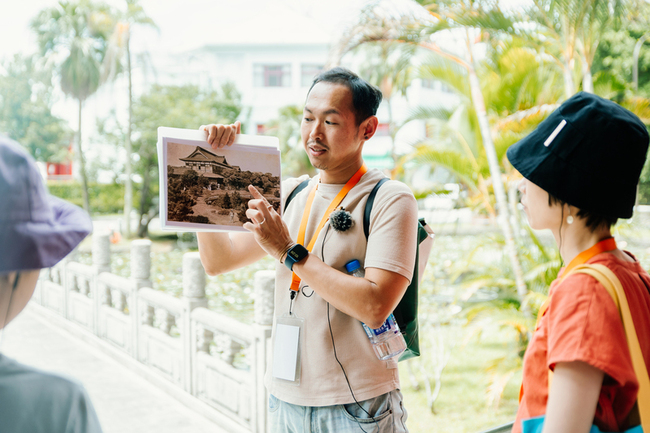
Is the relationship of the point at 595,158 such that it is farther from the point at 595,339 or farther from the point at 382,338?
the point at 382,338

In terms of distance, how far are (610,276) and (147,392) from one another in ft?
12.8

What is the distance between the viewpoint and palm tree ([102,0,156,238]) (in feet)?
41.4

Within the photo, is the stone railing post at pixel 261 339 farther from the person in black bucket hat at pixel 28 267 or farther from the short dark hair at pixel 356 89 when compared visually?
the person in black bucket hat at pixel 28 267

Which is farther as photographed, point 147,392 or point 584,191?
point 147,392

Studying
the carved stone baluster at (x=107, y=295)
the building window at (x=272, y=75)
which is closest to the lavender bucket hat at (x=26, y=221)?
the carved stone baluster at (x=107, y=295)

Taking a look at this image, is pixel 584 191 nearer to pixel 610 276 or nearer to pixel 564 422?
pixel 610 276

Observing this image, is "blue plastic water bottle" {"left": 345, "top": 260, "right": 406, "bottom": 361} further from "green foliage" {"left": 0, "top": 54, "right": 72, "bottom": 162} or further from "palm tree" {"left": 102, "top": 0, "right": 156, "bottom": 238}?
"palm tree" {"left": 102, "top": 0, "right": 156, "bottom": 238}

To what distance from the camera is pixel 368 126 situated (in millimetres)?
1197

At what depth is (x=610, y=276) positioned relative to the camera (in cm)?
73

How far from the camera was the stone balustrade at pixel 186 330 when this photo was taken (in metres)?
2.91

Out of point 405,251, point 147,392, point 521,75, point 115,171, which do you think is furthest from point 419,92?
point 405,251

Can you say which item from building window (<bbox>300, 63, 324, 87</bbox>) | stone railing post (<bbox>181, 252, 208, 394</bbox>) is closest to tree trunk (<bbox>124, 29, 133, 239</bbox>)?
building window (<bbox>300, 63, 324, 87</bbox>)

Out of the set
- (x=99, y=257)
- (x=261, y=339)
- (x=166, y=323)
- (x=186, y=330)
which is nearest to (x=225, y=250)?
(x=261, y=339)

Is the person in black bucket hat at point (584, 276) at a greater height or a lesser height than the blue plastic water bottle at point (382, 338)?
greater
